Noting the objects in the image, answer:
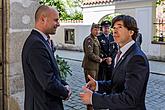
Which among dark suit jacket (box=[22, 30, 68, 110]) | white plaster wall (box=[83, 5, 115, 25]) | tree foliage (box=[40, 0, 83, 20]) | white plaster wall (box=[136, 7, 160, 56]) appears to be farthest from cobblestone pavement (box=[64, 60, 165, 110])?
tree foliage (box=[40, 0, 83, 20])

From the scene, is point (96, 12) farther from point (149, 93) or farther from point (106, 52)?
point (106, 52)

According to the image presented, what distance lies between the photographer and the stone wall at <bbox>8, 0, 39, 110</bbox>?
3381 mm

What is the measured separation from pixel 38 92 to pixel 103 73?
2.92m

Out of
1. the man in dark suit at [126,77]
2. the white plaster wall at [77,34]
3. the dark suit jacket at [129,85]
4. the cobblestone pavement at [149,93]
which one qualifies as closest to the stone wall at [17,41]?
the man in dark suit at [126,77]

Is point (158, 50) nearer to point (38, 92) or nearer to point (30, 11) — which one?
point (30, 11)

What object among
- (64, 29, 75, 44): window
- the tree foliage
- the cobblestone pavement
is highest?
the tree foliage

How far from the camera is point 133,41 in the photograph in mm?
2178

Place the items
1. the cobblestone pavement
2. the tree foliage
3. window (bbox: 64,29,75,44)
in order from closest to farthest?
1. the cobblestone pavement
2. window (bbox: 64,29,75,44)
3. the tree foliage

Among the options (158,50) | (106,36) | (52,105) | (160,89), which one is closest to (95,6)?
(158,50)

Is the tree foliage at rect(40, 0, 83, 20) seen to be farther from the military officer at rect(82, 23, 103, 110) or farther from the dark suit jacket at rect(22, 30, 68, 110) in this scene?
the dark suit jacket at rect(22, 30, 68, 110)

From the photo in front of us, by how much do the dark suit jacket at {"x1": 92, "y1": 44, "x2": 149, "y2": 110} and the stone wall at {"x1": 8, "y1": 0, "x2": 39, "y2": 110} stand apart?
5.41ft

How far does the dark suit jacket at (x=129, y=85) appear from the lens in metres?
1.94

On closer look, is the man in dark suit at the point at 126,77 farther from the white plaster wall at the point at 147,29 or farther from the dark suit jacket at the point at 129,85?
the white plaster wall at the point at 147,29

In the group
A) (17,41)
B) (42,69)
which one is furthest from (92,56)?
(42,69)
